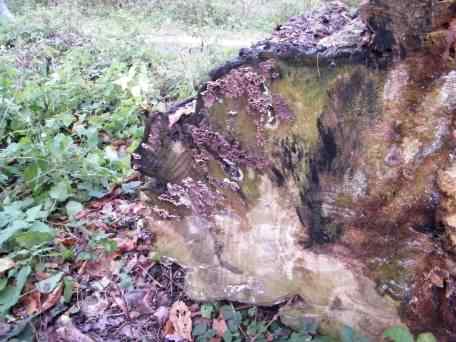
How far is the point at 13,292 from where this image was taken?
1487 millimetres

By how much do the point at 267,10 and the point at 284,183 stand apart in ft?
30.8

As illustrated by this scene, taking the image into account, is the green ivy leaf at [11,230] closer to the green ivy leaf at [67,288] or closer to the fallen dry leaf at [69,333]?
the green ivy leaf at [67,288]

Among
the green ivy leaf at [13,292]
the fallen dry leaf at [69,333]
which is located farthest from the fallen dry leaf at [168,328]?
the green ivy leaf at [13,292]

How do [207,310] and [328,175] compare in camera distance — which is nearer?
[328,175]

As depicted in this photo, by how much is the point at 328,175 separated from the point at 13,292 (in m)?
1.19

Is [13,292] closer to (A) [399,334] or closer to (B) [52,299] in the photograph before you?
(B) [52,299]

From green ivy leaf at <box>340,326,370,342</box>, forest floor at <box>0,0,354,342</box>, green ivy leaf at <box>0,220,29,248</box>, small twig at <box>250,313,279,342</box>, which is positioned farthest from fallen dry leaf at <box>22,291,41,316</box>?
green ivy leaf at <box>340,326,370,342</box>

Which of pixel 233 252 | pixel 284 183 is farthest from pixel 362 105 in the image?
pixel 233 252

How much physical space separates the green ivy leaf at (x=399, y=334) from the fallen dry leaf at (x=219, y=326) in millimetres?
546

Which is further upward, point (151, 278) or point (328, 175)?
point (328, 175)

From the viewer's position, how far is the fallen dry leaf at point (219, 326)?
1400mm

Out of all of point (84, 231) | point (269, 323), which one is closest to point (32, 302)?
point (84, 231)

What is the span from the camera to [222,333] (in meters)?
1.40

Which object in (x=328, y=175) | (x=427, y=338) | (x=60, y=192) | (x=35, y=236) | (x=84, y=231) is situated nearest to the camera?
(x=427, y=338)
